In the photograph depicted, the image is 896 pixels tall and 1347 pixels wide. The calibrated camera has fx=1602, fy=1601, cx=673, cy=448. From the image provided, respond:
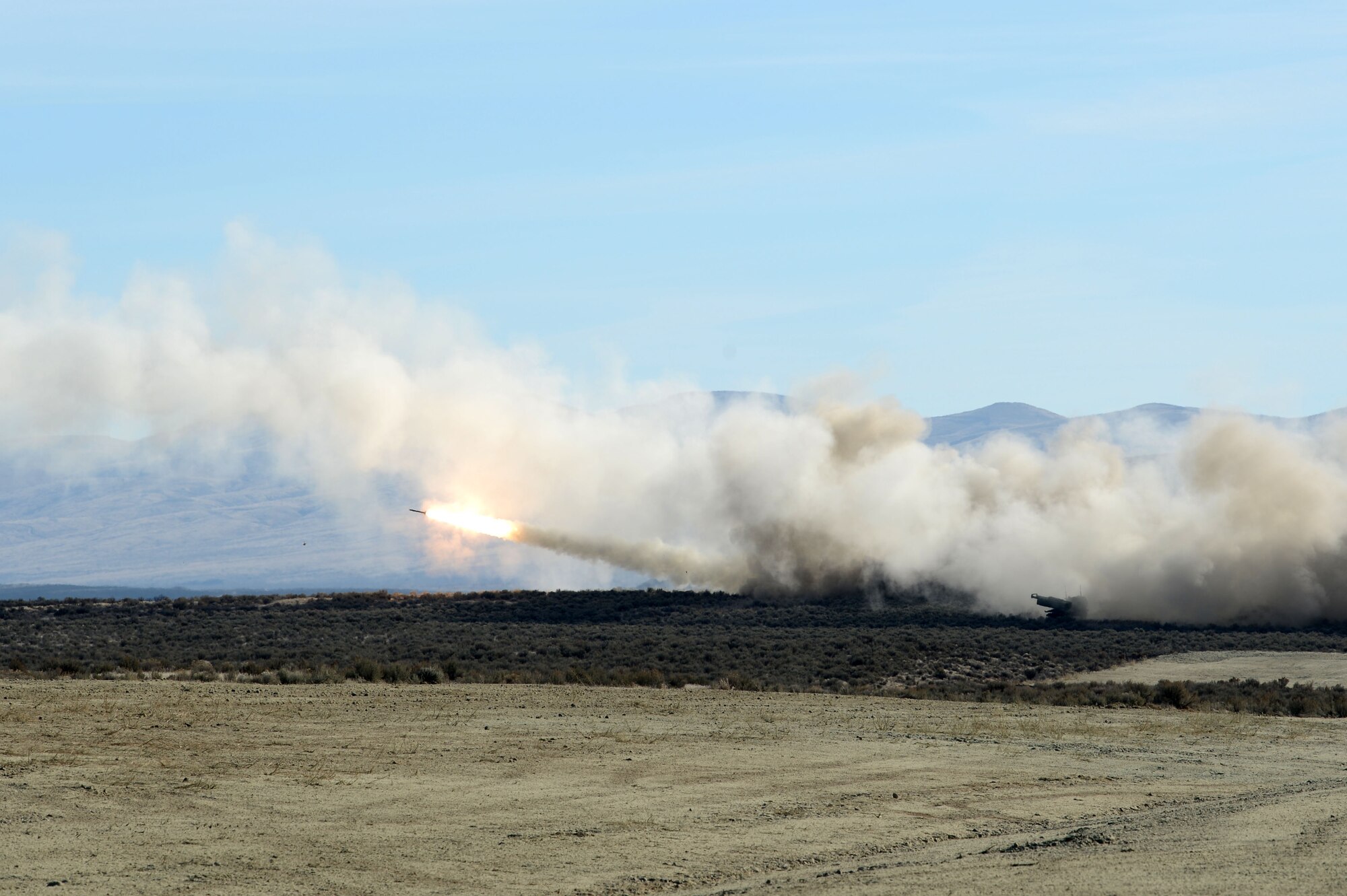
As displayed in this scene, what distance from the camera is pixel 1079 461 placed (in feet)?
259

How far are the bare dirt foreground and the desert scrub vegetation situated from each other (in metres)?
6.96

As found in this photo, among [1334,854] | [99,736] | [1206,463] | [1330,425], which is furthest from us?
[1330,425]

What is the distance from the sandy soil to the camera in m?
40.5

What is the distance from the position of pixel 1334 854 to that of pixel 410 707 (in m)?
16.3

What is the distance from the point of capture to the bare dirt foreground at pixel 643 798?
1436 centimetres

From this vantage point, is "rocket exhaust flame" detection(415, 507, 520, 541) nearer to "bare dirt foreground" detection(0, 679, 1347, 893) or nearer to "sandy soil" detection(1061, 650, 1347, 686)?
"sandy soil" detection(1061, 650, 1347, 686)

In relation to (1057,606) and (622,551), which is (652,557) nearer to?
(622,551)

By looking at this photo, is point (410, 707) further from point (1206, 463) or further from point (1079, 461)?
point (1079, 461)

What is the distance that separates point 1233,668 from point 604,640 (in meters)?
17.7

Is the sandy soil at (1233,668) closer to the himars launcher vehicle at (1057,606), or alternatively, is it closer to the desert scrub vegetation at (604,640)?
the desert scrub vegetation at (604,640)

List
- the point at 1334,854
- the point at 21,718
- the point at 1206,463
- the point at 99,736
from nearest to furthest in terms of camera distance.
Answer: the point at 1334,854 < the point at 99,736 < the point at 21,718 < the point at 1206,463

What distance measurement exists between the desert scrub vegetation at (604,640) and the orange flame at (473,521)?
11.4 feet

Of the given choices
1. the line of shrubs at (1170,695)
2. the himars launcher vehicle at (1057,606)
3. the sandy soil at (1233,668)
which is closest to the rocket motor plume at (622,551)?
the himars launcher vehicle at (1057,606)

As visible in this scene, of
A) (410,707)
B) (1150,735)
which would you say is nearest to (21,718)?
(410,707)
